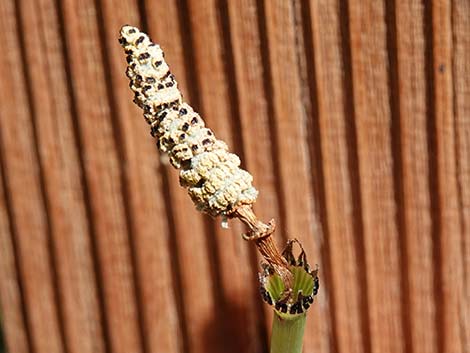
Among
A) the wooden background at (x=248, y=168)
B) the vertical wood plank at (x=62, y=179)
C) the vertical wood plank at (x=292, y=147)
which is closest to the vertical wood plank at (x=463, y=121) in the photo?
the wooden background at (x=248, y=168)

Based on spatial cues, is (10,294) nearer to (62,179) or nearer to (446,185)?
(62,179)

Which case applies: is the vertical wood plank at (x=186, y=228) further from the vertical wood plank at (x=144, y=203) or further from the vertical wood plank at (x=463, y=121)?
the vertical wood plank at (x=463, y=121)

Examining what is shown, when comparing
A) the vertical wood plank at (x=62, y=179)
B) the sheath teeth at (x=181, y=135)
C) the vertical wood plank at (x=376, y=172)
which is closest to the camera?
the sheath teeth at (x=181, y=135)

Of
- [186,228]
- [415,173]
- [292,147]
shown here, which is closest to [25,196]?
[186,228]

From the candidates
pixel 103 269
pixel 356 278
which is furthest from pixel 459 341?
pixel 103 269

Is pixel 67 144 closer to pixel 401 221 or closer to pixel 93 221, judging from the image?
pixel 93 221

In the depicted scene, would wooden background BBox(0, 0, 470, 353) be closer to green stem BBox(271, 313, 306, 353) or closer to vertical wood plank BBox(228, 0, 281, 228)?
vertical wood plank BBox(228, 0, 281, 228)

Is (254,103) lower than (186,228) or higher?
higher

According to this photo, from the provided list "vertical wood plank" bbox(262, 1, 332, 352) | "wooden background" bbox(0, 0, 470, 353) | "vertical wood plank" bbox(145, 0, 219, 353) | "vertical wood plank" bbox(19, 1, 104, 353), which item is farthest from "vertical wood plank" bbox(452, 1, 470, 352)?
"vertical wood plank" bbox(19, 1, 104, 353)
